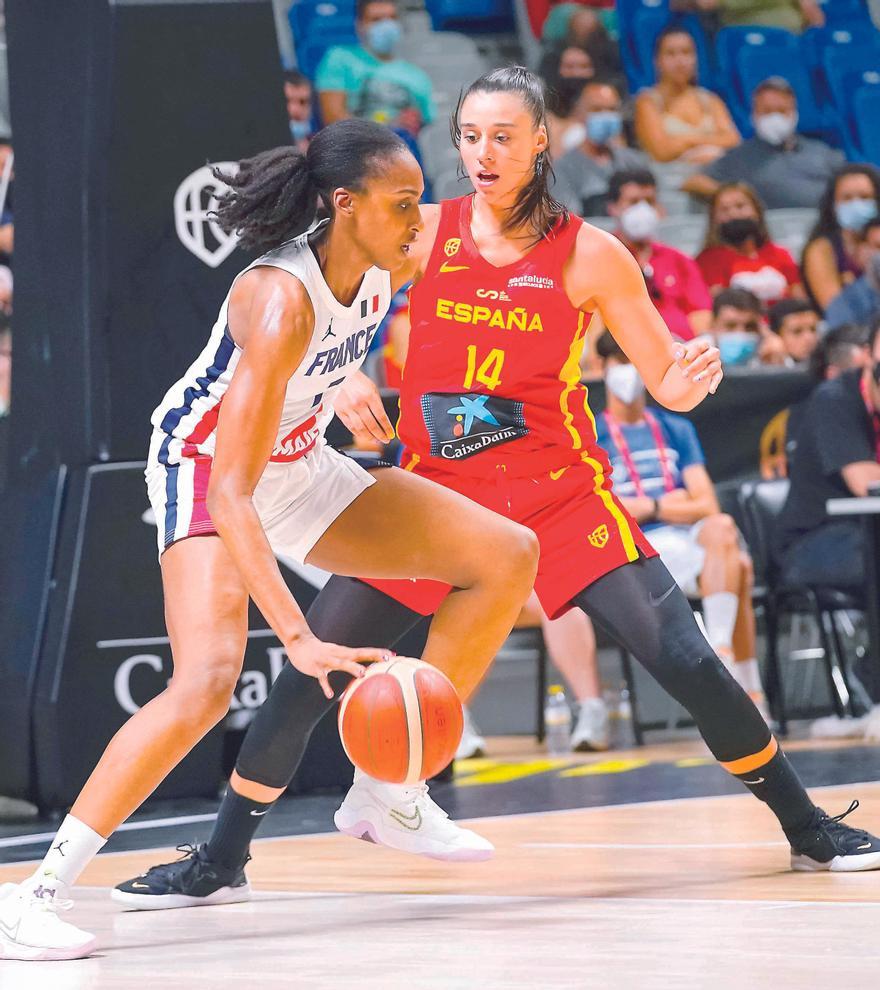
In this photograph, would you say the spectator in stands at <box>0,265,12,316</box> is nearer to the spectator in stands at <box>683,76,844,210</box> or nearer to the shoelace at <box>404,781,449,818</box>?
the spectator in stands at <box>683,76,844,210</box>

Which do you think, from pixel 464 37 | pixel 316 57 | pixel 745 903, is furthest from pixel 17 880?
pixel 464 37

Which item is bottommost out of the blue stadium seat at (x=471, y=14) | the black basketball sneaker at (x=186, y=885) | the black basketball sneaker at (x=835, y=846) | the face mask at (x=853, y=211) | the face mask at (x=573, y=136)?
the black basketball sneaker at (x=835, y=846)

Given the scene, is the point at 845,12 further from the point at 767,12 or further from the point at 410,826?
the point at 410,826

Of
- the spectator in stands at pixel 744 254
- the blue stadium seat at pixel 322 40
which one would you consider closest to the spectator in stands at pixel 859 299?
the spectator in stands at pixel 744 254

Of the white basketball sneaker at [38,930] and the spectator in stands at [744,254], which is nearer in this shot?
the white basketball sneaker at [38,930]

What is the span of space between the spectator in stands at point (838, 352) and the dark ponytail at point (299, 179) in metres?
5.38

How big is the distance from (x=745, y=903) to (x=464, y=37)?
10932mm

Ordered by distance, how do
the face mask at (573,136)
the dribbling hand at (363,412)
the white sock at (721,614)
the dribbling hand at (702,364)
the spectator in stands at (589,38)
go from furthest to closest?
the spectator in stands at (589,38)
the face mask at (573,136)
the white sock at (721,614)
the dribbling hand at (363,412)
the dribbling hand at (702,364)

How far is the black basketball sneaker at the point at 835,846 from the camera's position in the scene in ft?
13.4

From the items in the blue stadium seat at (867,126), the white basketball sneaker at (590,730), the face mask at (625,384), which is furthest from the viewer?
the blue stadium seat at (867,126)

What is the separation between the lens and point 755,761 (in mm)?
4039

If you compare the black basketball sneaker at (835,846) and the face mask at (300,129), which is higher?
the face mask at (300,129)

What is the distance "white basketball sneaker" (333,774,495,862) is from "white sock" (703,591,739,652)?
3.53 meters

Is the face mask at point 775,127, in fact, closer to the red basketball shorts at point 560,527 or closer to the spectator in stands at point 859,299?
the spectator in stands at point 859,299
